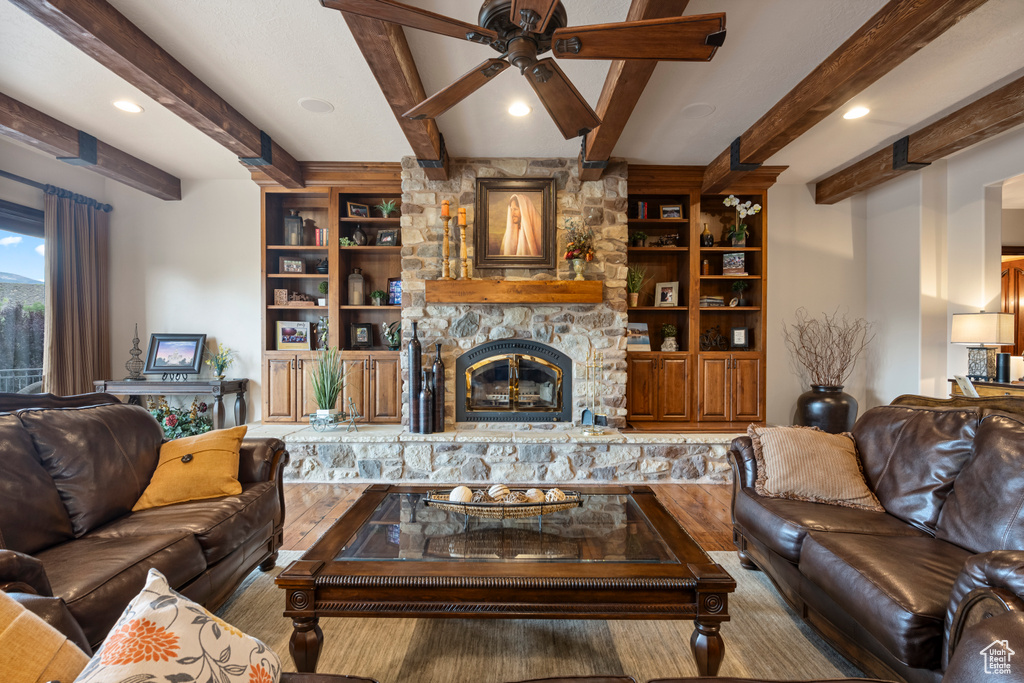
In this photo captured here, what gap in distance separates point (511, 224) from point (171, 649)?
12.7ft

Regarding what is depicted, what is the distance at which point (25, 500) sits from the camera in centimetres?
158

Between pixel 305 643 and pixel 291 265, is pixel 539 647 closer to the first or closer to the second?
pixel 305 643

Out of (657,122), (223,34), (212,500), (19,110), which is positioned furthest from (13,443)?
(657,122)

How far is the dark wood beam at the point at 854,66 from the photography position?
83.0 inches

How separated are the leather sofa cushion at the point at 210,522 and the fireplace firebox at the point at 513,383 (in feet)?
7.44

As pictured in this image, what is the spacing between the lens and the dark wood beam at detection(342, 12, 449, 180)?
2174 millimetres

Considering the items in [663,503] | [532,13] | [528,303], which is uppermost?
[532,13]

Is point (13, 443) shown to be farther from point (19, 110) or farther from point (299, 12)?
point (19, 110)

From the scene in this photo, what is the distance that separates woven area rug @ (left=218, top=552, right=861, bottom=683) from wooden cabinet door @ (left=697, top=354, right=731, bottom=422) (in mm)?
2678

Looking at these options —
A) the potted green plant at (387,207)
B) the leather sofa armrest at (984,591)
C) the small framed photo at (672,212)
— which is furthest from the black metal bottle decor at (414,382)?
the leather sofa armrest at (984,591)

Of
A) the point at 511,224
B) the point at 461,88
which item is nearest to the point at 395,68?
the point at 461,88

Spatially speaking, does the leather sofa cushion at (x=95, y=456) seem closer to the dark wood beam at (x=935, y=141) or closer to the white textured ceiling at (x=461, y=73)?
the white textured ceiling at (x=461, y=73)

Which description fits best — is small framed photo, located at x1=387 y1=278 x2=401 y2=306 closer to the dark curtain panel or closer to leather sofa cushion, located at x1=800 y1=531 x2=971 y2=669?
the dark curtain panel

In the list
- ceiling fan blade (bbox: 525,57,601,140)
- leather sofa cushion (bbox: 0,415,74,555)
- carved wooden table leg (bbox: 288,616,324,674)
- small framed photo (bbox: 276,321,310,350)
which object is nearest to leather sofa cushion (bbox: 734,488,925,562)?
carved wooden table leg (bbox: 288,616,324,674)
